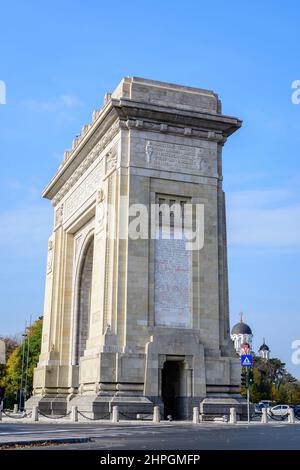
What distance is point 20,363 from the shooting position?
79.4 meters

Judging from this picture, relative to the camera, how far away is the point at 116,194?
38281mm

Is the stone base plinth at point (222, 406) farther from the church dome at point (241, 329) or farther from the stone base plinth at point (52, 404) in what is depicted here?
the church dome at point (241, 329)

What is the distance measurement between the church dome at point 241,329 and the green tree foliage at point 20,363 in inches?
2379

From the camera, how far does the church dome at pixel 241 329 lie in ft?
444

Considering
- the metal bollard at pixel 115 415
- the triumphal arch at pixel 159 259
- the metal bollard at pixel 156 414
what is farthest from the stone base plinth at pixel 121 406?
the metal bollard at pixel 156 414

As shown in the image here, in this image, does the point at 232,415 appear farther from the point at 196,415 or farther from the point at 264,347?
the point at 264,347

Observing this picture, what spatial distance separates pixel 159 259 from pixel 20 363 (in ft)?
152

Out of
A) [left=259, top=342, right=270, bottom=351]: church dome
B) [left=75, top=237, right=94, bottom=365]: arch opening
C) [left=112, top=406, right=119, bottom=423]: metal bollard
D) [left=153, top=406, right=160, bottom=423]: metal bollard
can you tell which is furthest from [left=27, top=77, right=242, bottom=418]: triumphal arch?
[left=259, top=342, right=270, bottom=351]: church dome

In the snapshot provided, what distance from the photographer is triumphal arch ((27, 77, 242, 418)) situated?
1412 inches

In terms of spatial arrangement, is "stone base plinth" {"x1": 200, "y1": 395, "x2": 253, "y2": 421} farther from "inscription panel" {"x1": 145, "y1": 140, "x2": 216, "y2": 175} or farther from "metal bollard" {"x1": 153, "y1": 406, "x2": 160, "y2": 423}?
"inscription panel" {"x1": 145, "y1": 140, "x2": 216, "y2": 175}

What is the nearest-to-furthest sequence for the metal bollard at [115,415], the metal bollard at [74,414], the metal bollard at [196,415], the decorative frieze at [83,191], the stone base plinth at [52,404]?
1. the metal bollard at [115,415]
2. the metal bollard at [196,415]
3. the metal bollard at [74,414]
4. the decorative frieze at [83,191]
5. the stone base plinth at [52,404]

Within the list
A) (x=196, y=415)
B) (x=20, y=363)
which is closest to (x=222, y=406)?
(x=196, y=415)

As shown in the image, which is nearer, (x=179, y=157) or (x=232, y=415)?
(x=232, y=415)
